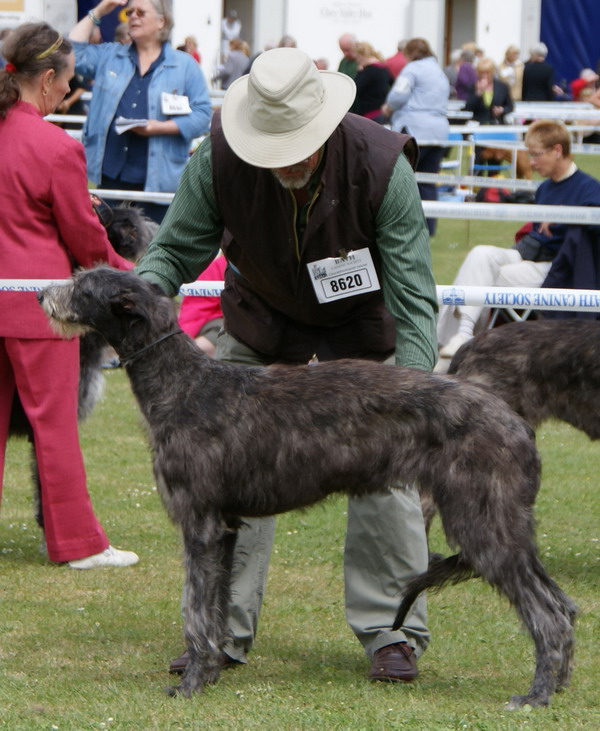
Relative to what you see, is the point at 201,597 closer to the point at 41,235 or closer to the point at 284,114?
the point at 284,114

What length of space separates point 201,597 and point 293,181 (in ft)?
4.55

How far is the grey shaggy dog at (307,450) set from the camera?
3.76 meters

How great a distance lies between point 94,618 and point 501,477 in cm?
198

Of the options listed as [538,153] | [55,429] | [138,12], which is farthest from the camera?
[138,12]

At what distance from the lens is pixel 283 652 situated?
14.8 feet

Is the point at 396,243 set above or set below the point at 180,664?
above

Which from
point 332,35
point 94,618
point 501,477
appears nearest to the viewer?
point 501,477

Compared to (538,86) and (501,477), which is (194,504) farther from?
(538,86)

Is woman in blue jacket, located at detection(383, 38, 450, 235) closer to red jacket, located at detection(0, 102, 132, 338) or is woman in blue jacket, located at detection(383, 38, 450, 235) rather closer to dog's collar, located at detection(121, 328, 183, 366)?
red jacket, located at detection(0, 102, 132, 338)

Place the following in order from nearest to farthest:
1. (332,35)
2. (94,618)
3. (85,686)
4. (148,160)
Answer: (85,686) → (94,618) → (148,160) → (332,35)

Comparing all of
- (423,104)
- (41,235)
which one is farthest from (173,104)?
(423,104)

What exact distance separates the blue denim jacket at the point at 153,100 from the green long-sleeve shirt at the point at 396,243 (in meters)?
4.96

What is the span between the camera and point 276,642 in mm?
4641

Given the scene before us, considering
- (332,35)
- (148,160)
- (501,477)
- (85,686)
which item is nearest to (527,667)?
(501,477)
